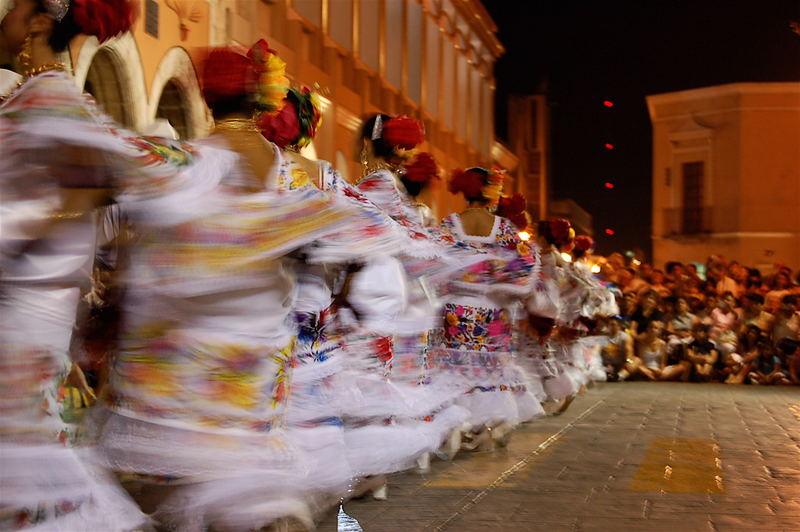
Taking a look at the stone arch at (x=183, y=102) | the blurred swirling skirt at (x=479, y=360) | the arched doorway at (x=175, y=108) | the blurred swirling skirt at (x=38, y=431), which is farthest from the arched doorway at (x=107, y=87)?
the blurred swirling skirt at (x=38, y=431)

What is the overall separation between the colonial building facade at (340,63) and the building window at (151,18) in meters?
0.01

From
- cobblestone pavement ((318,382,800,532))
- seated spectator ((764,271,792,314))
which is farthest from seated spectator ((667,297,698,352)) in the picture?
cobblestone pavement ((318,382,800,532))

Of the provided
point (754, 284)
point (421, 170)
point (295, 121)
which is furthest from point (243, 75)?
point (754, 284)

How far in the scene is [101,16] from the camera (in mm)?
3363

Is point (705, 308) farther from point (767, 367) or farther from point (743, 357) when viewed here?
point (767, 367)

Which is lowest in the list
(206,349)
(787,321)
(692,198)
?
(787,321)

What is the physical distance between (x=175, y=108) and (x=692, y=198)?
35.2 m

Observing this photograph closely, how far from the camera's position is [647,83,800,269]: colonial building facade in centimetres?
4425

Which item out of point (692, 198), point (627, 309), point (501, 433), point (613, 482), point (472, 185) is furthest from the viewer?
point (692, 198)

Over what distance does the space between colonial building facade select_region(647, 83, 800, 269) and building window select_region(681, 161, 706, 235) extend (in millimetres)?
37

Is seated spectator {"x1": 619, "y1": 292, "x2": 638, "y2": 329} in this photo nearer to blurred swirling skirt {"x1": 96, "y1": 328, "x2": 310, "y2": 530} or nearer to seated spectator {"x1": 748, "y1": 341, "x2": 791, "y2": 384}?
seated spectator {"x1": 748, "y1": 341, "x2": 791, "y2": 384}

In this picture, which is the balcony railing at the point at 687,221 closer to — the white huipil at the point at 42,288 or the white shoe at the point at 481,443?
the white shoe at the point at 481,443

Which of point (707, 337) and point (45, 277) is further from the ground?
point (45, 277)

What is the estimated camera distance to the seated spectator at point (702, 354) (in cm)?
1805
